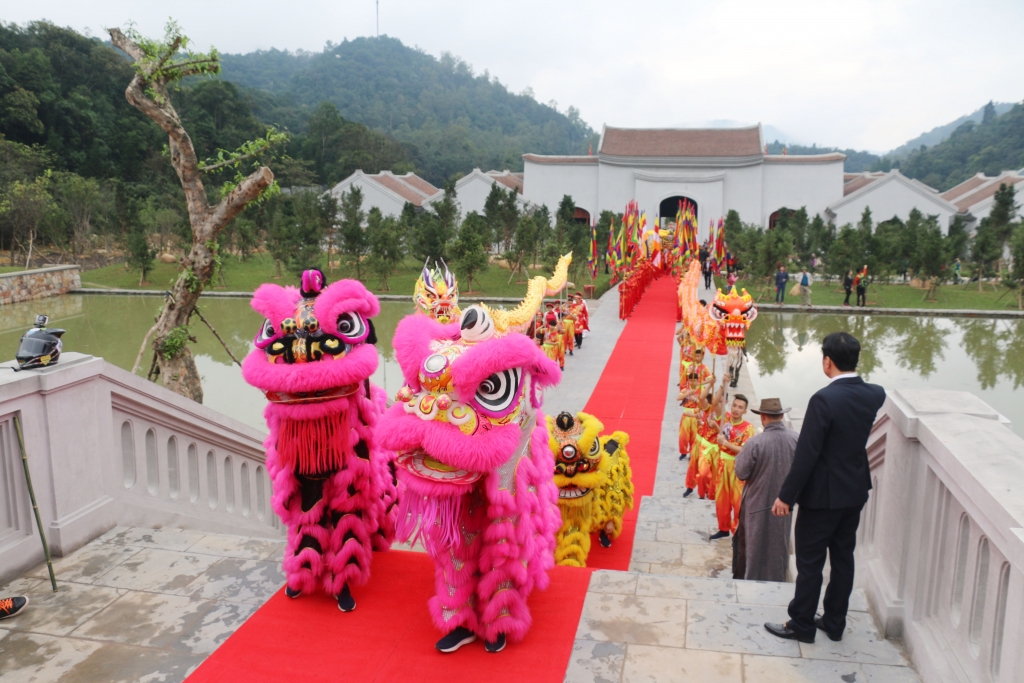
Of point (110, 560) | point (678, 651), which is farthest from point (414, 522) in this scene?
point (110, 560)

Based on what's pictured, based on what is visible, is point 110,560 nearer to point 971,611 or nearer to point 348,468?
point 348,468

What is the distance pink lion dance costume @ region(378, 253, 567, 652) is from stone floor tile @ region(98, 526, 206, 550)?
4.50 ft

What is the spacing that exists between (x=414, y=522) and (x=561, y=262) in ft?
27.7

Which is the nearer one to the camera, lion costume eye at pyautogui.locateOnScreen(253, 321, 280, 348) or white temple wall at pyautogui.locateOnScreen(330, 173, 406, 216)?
lion costume eye at pyautogui.locateOnScreen(253, 321, 280, 348)

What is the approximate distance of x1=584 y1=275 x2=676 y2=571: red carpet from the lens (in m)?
5.29

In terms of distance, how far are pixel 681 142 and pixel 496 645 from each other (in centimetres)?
3300

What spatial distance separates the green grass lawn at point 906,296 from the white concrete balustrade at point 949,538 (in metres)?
18.3

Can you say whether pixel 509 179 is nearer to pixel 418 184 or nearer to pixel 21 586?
pixel 418 184

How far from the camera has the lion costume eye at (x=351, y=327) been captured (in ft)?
10.7

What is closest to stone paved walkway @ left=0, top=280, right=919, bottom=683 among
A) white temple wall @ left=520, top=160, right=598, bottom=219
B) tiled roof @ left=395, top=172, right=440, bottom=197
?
white temple wall @ left=520, top=160, right=598, bottom=219

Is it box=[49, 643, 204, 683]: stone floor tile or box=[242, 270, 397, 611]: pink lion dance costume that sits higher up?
box=[242, 270, 397, 611]: pink lion dance costume

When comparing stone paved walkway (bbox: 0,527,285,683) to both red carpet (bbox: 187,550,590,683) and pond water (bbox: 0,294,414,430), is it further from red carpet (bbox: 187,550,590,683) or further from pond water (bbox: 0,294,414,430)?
pond water (bbox: 0,294,414,430)

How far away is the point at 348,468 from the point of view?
11.2 ft

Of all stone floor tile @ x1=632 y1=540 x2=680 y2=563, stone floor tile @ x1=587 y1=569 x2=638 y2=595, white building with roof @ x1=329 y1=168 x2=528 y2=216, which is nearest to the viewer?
stone floor tile @ x1=587 y1=569 x2=638 y2=595
